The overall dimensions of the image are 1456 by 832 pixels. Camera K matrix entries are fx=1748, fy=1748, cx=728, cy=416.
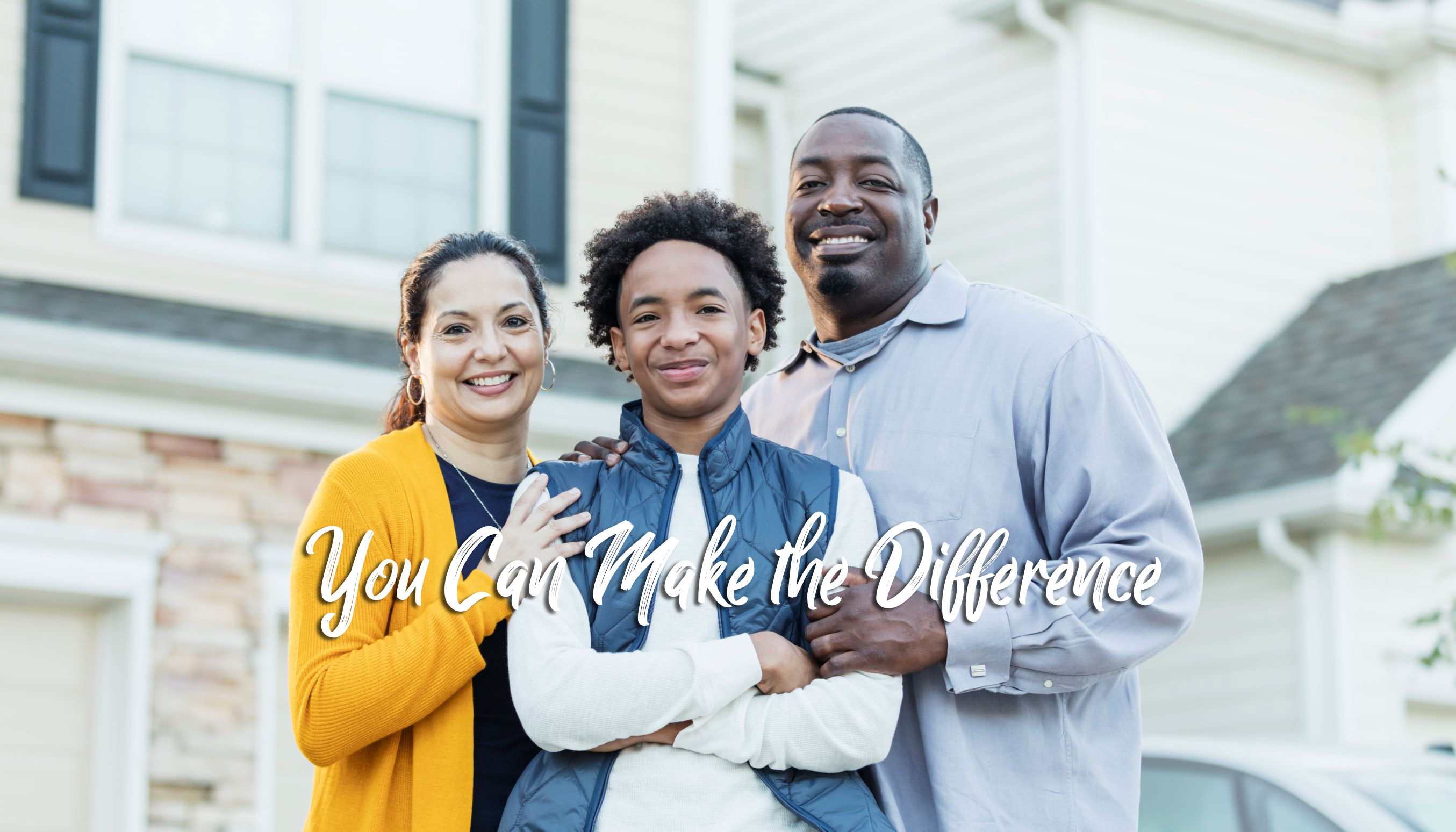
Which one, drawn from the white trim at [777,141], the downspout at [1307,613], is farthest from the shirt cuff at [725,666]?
the white trim at [777,141]

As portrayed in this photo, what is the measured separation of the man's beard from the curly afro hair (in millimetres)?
143

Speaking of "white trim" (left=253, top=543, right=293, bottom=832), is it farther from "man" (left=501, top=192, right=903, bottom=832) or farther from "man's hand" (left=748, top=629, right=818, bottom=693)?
"man's hand" (left=748, top=629, right=818, bottom=693)

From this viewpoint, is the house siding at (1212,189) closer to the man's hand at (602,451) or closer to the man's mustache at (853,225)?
the man's mustache at (853,225)

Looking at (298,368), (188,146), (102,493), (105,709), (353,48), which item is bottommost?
(105,709)

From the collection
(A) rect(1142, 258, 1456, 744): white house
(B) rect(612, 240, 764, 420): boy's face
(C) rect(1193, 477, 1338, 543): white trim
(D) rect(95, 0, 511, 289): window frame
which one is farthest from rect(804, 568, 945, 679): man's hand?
(A) rect(1142, 258, 1456, 744): white house

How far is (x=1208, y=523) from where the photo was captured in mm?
10578

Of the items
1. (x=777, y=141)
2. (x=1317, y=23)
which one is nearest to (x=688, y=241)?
(x=777, y=141)

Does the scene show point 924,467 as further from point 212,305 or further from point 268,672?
point 212,305

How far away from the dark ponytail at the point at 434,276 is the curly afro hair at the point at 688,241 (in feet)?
0.88

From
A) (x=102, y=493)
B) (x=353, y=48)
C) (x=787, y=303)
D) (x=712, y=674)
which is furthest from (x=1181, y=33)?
(x=712, y=674)

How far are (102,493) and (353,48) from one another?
254 cm

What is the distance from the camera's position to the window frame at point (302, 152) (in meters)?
7.47

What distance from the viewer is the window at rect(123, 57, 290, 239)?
25.1 ft

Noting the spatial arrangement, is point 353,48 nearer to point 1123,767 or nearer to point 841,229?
point 841,229
